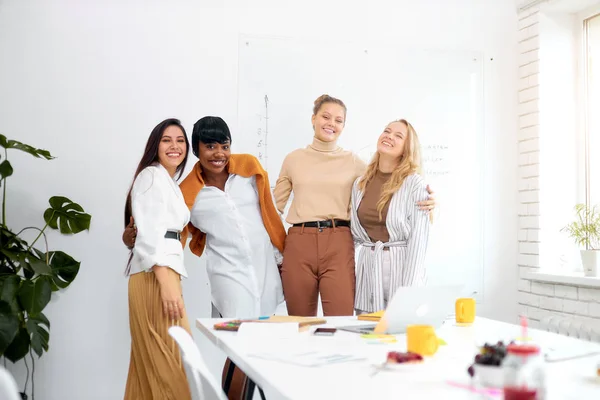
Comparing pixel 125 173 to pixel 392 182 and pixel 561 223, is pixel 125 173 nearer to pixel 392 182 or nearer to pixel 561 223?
pixel 392 182

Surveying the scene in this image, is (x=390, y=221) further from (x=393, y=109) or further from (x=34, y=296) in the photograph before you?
(x=34, y=296)

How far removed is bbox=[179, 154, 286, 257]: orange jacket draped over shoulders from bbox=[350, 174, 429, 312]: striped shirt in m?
0.48

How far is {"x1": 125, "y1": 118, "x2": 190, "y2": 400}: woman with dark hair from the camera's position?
2.39 m

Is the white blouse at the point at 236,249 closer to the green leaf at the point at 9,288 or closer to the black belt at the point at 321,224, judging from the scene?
the black belt at the point at 321,224

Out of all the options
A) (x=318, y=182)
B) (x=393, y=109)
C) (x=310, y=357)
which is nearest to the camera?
(x=310, y=357)

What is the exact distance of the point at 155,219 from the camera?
250 cm

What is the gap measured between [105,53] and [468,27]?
239cm

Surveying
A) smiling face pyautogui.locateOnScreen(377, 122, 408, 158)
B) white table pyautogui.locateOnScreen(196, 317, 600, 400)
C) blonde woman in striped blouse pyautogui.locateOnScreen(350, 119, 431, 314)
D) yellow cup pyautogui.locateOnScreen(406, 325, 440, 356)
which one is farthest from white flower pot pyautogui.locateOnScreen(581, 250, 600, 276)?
yellow cup pyautogui.locateOnScreen(406, 325, 440, 356)

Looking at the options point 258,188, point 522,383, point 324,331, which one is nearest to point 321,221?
point 258,188

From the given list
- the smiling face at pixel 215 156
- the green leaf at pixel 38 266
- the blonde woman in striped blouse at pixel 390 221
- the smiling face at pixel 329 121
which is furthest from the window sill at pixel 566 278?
the green leaf at pixel 38 266

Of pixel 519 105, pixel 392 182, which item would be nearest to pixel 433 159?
pixel 519 105

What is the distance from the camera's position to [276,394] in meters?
1.24

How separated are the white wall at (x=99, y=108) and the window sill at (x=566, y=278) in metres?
1.70

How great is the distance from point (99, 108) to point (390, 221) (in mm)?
1854
